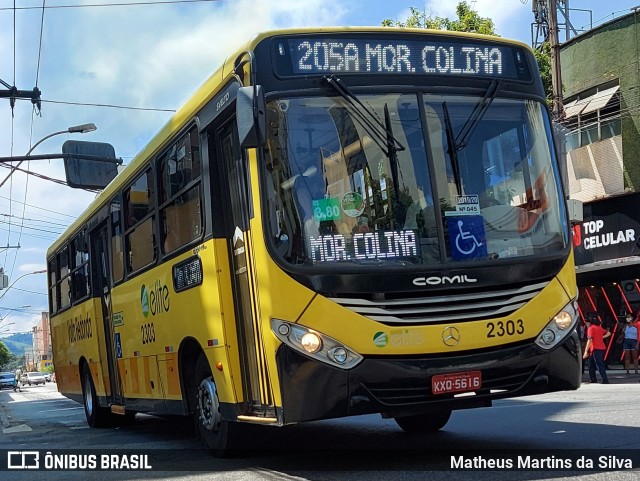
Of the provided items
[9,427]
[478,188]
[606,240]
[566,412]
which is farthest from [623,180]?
[478,188]

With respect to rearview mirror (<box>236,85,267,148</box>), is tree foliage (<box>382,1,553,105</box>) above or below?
above

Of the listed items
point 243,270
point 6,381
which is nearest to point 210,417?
point 243,270

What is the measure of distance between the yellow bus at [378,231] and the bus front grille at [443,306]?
0.01 meters

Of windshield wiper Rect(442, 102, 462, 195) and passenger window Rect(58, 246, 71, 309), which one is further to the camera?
passenger window Rect(58, 246, 71, 309)

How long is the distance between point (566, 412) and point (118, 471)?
18.3 feet

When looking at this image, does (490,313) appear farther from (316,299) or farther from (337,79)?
(337,79)

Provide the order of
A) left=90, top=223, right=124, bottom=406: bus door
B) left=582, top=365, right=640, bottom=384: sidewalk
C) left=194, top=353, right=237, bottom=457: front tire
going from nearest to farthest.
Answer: left=194, top=353, right=237, bottom=457: front tire, left=90, top=223, right=124, bottom=406: bus door, left=582, top=365, right=640, bottom=384: sidewalk

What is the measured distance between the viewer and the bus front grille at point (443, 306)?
6746mm

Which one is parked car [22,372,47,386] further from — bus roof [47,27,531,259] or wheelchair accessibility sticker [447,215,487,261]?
wheelchair accessibility sticker [447,215,487,261]

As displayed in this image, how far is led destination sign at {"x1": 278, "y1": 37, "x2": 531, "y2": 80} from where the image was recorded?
7324 mm

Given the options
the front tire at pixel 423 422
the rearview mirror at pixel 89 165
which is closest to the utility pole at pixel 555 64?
the rearview mirror at pixel 89 165

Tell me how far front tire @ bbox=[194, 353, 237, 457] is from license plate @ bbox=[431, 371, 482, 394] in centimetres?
229

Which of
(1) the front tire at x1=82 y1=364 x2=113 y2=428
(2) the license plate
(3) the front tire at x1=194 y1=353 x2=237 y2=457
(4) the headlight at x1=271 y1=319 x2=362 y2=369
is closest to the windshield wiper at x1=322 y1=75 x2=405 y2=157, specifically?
(4) the headlight at x1=271 y1=319 x2=362 y2=369

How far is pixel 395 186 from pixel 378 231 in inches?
15.4
